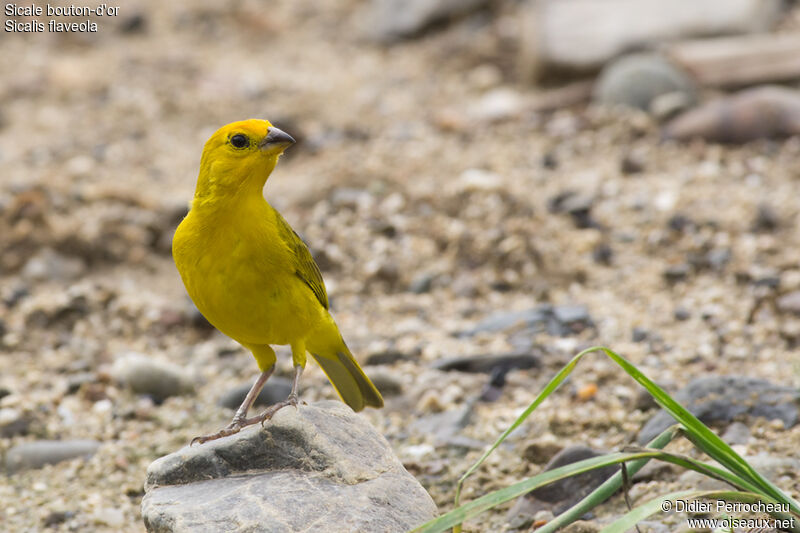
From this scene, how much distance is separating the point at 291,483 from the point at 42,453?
1.79 m

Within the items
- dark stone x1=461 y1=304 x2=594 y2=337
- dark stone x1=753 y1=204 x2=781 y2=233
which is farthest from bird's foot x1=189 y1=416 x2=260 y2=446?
dark stone x1=753 y1=204 x2=781 y2=233

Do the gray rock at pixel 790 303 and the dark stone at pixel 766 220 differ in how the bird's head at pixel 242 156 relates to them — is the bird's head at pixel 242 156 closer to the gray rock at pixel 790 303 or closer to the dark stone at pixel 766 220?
the gray rock at pixel 790 303

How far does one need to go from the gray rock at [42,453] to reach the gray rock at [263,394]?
68 cm

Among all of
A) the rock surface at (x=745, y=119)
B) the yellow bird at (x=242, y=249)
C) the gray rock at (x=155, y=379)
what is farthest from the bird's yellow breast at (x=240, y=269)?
the rock surface at (x=745, y=119)

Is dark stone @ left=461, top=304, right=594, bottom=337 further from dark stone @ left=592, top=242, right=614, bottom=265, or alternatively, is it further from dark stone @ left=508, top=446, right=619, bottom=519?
dark stone @ left=508, top=446, right=619, bottom=519

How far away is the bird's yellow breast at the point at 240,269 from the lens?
3.47 m

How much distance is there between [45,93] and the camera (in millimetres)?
9656

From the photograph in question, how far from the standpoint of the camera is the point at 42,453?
449 centimetres

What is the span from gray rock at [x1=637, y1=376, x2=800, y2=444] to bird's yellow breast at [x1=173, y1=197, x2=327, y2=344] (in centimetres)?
164

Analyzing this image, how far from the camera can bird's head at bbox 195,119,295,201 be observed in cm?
349

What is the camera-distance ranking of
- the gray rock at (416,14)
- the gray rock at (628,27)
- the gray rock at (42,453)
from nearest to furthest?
the gray rock at (42,453) < the gray rock at (628,27) < the gray rock at (416,14)

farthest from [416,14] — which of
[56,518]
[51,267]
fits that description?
[56,518]

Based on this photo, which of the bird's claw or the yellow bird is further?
the bird's claw

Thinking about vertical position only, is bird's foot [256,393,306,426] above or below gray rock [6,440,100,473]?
above
